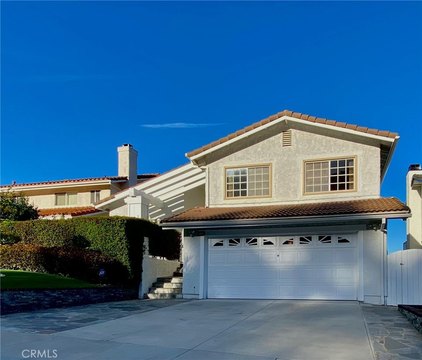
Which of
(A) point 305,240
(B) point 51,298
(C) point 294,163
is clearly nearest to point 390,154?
(C) point 294,163

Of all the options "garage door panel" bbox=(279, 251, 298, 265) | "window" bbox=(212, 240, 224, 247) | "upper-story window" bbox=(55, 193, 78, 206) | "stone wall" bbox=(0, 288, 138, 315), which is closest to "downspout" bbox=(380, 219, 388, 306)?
"garage door panel" bbox=(279, 251, 298, 265)

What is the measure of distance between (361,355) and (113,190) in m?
22.1

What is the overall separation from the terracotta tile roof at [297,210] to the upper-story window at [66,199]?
45.7ft

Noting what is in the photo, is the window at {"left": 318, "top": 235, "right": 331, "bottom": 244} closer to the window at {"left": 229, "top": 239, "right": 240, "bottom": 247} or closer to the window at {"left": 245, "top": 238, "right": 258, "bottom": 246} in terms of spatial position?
the window at {"left": 245, "top": 238, "right": 258, "bottom": 246}

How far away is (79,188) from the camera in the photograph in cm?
2838

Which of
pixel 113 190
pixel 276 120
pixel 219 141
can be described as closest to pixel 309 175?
pixel 276 120

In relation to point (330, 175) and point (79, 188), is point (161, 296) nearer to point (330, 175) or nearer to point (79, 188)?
point (330, 175)

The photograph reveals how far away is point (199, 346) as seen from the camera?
306 inches

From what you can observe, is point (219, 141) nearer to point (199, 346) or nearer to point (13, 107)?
point (13, 107)

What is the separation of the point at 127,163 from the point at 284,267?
49.8ft

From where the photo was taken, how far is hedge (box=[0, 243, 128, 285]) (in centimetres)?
1611

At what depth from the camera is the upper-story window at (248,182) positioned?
56.0 feet

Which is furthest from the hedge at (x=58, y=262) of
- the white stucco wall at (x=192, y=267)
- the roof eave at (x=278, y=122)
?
the roof eave at (x=278, y=122)
